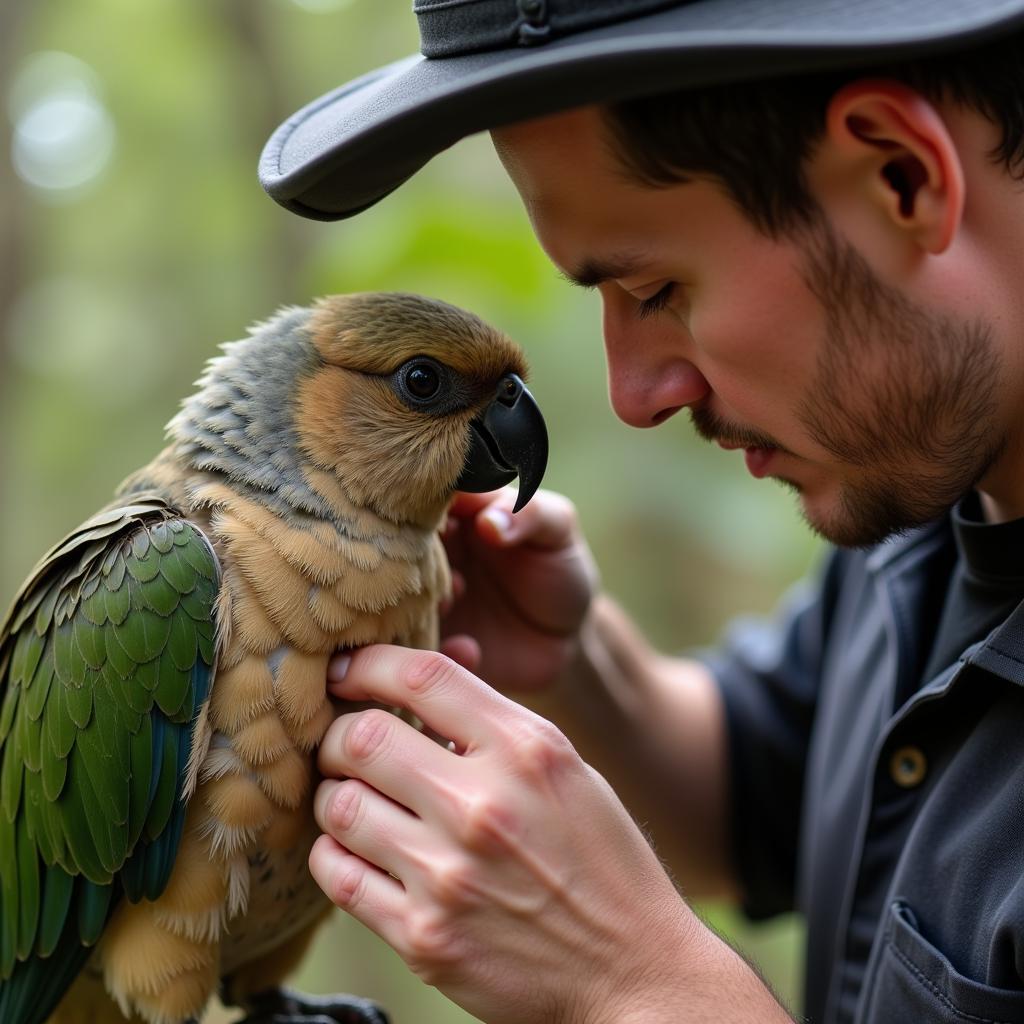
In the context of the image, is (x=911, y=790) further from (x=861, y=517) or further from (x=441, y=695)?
(x=441, y=695)

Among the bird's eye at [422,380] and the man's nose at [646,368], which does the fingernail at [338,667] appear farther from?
the man's nose at [646,368]

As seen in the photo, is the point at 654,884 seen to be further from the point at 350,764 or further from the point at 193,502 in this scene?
the point at 193,502

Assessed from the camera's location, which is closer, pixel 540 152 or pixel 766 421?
pixel 540 152

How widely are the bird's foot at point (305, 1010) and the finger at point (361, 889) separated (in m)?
0.73

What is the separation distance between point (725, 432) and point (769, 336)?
0.28 meters

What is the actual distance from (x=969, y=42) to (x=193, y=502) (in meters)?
1.44

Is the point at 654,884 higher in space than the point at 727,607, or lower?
higher

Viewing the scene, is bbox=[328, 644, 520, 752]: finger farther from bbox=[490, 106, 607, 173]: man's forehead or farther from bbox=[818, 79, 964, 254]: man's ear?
bbox=[818, 79, 964, 254]: man's ear

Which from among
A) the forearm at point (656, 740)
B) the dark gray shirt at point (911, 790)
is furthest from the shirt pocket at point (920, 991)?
the forearm at point (656, 740)

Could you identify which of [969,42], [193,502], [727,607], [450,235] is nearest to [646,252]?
[969,42]

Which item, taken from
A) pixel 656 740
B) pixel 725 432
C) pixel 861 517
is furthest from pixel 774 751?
pixel 725 432

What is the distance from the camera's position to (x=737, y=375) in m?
1.66

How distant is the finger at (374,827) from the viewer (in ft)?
5.35

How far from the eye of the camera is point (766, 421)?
1727mm
